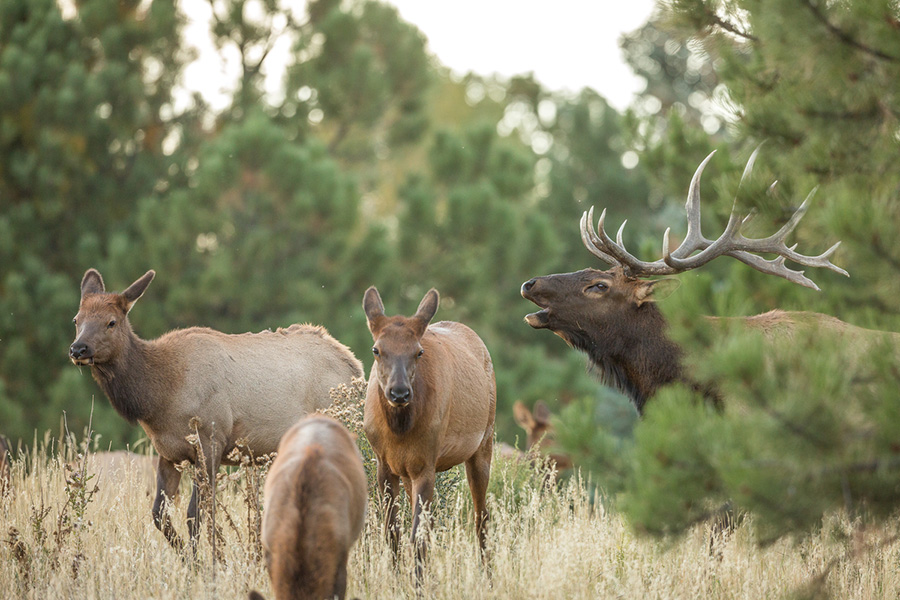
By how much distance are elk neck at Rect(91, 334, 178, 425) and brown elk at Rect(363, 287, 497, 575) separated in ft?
7.04

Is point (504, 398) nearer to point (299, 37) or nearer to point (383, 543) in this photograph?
point (299, 37)

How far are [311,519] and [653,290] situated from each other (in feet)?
11.9

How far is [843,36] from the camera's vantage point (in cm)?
403

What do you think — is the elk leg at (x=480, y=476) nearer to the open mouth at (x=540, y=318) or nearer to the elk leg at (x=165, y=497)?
the open mouth at (x=540, y=318)

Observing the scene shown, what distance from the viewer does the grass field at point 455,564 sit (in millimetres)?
5742

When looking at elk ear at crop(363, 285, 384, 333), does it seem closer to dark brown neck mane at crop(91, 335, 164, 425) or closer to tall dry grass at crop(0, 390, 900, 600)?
tall dry grass at crop(0, 390, 900, 600)

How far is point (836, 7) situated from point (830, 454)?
182 centimetres

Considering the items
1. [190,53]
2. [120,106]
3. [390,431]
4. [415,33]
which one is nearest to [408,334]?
[390,431]

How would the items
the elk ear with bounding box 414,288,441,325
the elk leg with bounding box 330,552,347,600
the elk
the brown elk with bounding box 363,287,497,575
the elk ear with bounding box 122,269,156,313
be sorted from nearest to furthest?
the elk leg with bounding box 330,552,347,600
the brown elk with bounding box 363,287,497,575
the elk ear with bounding box 414,288,441,325
the elk
the elk ear with bounding box 122,269,156,313

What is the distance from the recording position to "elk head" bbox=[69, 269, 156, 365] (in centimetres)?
773

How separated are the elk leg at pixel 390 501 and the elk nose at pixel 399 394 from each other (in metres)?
0.82

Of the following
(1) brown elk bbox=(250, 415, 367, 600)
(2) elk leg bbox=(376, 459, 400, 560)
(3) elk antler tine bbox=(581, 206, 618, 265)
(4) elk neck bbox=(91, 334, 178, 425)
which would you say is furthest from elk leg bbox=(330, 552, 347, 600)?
(3) elk antler tine bbox=(581, 206, 618, 265)

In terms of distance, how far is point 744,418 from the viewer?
375 centimetres

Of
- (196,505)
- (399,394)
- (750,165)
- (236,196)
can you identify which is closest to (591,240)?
(750,165)
